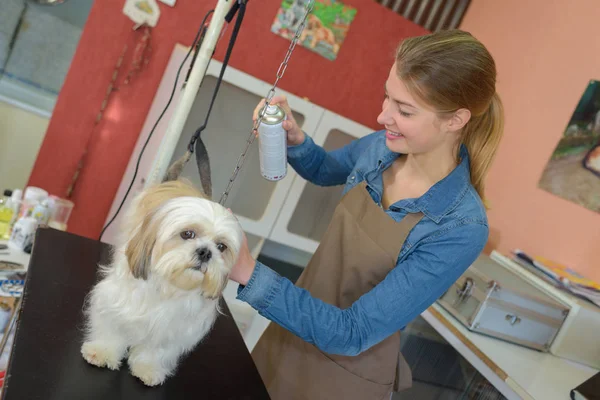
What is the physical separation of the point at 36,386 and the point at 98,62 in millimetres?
2118

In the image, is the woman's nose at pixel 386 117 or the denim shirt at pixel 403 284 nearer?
the denim shirt at pixel 403 284

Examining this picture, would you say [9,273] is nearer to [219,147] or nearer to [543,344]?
[219,147]

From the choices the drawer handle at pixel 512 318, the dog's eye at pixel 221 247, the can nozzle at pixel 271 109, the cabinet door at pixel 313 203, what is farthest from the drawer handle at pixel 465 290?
the dog's eye at pixel 221 247

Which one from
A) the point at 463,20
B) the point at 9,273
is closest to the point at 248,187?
the point at 9,273

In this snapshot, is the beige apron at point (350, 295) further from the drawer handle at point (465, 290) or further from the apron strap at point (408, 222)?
the drawer handle at point (465, 290)

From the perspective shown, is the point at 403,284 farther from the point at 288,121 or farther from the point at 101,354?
the point at 101,354

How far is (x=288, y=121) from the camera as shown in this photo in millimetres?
1511

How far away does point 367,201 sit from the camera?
151cm

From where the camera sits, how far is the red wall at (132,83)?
108 inches

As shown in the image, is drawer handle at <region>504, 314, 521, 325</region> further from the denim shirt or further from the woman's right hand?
the woman's right hand

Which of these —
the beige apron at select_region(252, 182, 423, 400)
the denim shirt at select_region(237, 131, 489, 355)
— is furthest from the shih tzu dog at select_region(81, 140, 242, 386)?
the beige apron at select_region(252, 182, 423, 400)

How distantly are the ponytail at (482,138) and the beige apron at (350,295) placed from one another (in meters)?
0.21

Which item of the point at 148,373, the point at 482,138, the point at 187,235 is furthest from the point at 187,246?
the point at 482,138

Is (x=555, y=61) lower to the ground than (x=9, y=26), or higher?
higher
